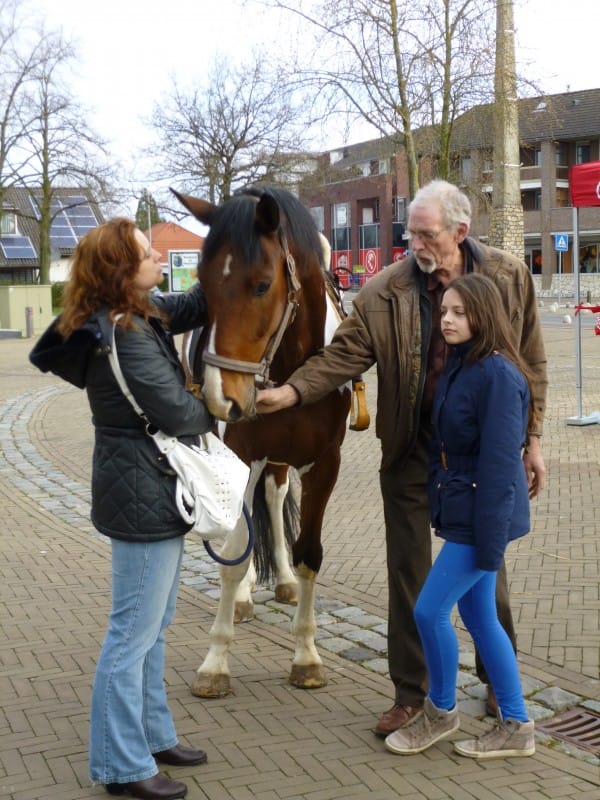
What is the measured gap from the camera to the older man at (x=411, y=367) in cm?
371

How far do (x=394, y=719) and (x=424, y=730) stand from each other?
0.16 m

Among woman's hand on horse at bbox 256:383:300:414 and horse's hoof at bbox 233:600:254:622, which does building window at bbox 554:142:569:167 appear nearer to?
horse's hoof at bbox 233:600:254:622

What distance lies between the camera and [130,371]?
3.05 metres

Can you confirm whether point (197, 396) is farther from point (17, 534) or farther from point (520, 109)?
point (520, 109)

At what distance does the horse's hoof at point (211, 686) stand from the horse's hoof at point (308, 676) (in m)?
0.31

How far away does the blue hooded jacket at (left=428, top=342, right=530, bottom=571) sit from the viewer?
333 centimetres

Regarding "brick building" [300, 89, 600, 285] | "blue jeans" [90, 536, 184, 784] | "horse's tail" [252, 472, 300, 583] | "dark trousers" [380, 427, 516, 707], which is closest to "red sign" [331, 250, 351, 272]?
"brick building" [300, 89, 600, 285]

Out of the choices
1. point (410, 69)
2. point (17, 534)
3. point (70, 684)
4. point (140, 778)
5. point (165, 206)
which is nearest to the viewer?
point (140, 778)

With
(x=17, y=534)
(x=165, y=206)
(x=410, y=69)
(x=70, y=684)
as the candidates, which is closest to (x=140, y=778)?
(x=70, y=684)

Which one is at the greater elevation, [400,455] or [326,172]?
[326,172]

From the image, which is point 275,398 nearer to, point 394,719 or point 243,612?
point 394,719

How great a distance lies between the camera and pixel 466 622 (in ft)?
12.0

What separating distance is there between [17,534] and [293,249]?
4.45m

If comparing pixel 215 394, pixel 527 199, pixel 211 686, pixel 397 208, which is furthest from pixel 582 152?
pixel 215 394
